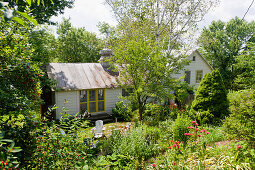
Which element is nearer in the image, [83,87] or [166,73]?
→ [166,73]

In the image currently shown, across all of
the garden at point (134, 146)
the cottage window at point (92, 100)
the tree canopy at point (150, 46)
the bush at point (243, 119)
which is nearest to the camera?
the garden at point (134, 146)

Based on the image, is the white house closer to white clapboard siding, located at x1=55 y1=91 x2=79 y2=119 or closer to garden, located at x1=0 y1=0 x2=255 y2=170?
white clapboard siding, located at x1=55 y1=91 x2=79 y2=119

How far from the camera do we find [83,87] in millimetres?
11086

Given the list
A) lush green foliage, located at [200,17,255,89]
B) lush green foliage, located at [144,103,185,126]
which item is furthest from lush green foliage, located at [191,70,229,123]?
lush green foliage, located at [200,17,255,89]

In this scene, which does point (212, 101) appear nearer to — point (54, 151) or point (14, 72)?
point (54, 151)

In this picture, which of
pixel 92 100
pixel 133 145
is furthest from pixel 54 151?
pixel 92 100

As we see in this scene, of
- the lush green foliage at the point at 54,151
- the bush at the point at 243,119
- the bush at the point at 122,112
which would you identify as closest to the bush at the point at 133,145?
the lush green foliage at the point at 54,151

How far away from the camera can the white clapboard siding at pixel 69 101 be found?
10.5m

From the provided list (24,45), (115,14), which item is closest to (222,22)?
(115,14)

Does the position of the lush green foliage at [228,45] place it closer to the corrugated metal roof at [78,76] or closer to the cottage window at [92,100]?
the corrugated metal roof at [78,76]

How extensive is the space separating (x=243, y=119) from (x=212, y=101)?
4.36m

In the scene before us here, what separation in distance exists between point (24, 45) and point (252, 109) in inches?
253

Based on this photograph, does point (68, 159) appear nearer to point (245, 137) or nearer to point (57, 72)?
point (245, 137)

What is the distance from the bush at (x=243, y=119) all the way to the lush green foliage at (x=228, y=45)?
68.1 ft
